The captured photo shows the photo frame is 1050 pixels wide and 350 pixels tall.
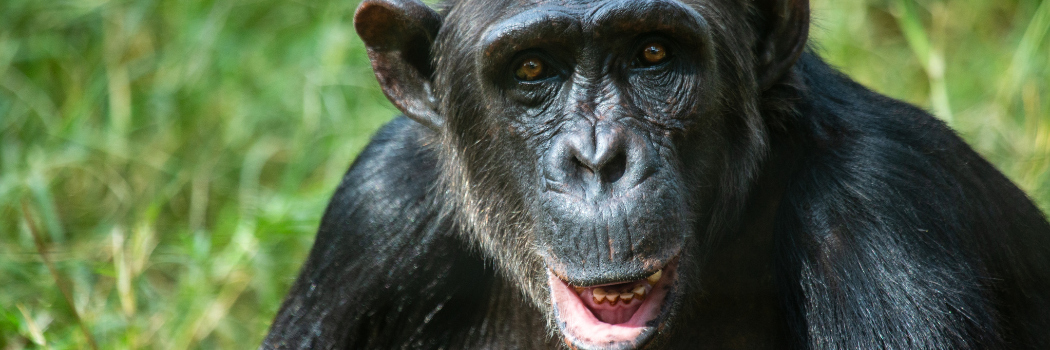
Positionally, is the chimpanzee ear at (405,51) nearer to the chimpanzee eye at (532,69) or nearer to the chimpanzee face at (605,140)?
the chimpanzee face at (605,140)

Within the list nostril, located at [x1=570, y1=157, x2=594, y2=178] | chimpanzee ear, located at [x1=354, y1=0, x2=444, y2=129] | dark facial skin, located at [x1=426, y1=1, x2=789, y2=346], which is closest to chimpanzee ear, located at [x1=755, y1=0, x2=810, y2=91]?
dark facial skin, located at [x1=426, y1=1, x2=789, y2=346]

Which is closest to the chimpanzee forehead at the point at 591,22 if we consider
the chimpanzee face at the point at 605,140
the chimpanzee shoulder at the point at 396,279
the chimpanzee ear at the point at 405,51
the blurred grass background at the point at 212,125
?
the chimpanzee face at the point at 605,140

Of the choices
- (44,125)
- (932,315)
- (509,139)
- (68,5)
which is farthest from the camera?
(68,5)

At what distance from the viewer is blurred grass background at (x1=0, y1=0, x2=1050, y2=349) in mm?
5629

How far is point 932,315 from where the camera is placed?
3.16 meters

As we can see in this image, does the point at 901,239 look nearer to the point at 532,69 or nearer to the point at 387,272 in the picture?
the point at 532,69

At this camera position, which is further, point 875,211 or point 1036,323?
point 1036,323

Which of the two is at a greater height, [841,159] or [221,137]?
[841,159]

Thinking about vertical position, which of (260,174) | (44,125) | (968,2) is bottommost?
(44,125)

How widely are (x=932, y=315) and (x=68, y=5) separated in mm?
6789

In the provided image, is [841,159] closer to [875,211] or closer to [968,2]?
[875,211]

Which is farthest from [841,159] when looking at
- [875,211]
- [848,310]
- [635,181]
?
[635,181]

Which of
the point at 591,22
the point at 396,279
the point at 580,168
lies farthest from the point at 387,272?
the point at 591,22

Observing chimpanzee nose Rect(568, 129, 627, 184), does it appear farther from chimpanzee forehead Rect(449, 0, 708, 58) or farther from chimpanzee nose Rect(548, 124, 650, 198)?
chimpanzee forehead Rect(449, 0, 708, 58)
